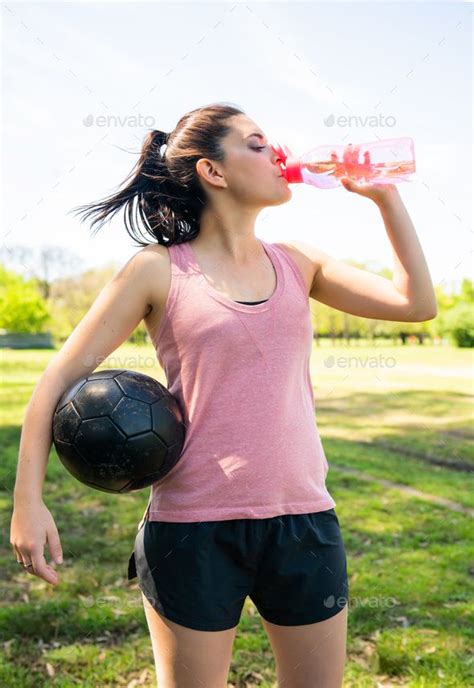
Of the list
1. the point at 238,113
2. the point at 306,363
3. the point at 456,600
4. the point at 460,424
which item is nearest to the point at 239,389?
the point at 306,363

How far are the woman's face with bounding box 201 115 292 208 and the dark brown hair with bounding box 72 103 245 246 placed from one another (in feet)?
0.13

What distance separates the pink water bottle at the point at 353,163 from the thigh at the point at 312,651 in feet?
4.25

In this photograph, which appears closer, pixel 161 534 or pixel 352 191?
pixel 161 534

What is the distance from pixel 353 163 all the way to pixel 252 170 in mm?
334

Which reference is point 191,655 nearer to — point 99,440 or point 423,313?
point 99,440

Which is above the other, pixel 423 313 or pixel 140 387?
pixel 423 313

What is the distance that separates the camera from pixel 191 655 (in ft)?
6.30

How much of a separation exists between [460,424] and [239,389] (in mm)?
9918

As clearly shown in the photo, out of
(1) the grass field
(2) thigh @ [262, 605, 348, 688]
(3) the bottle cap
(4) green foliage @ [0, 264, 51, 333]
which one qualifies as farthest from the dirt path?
(4) green foliage @ [0, 264, 51, 333]

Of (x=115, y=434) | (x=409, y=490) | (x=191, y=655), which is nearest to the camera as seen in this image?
(x=191, y=655)

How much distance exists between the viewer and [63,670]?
3525 mm

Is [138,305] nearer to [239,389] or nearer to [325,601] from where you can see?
[239,389]

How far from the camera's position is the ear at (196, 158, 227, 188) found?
222cm

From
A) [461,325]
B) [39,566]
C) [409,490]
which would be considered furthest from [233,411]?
[461,325]
